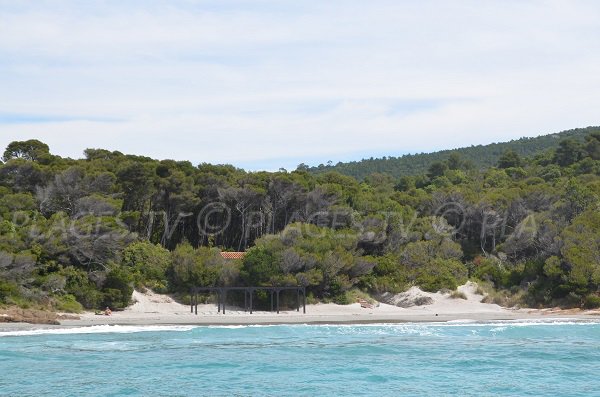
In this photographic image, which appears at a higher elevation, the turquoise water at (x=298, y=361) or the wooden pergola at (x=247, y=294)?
the wooden pergola at (x=247, y=294)

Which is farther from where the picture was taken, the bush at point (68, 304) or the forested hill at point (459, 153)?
the forested hill at point (459, 153)

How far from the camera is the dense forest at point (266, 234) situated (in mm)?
46094

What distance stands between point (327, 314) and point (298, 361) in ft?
67.3

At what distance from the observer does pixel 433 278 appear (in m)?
55.0

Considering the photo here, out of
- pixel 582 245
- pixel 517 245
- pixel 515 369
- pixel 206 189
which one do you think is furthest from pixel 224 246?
pixel 515 369

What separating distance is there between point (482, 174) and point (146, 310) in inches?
2241

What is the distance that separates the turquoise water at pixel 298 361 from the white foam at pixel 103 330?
9cm

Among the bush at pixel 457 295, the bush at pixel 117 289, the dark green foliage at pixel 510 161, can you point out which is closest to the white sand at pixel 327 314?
the bush at pixel 457 295

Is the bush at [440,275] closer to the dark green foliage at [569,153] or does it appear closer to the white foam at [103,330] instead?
the white foam at [103,330]

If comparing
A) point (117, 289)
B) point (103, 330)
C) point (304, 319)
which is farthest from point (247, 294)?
point (103, 330)

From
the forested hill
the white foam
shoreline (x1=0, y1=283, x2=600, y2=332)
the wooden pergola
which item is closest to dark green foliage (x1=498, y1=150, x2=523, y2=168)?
the forested hill

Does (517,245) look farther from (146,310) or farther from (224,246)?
(146,310)

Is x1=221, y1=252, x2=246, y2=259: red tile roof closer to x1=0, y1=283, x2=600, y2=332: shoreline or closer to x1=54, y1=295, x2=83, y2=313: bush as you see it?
x1=0, y1=283, x2=600, y2=332: shoreline

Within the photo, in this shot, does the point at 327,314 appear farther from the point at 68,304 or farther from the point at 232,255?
the point at 68,304
